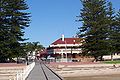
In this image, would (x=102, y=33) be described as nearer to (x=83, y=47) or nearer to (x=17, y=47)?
(x=83, y=47)

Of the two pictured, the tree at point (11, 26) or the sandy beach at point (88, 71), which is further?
the tree at point (11, 26)

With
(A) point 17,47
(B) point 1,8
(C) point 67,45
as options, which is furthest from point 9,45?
(C) point 67,45

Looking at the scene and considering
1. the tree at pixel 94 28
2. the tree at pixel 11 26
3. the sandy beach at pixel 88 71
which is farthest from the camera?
the tree at pixel 94 28

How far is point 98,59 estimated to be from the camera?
263 ft

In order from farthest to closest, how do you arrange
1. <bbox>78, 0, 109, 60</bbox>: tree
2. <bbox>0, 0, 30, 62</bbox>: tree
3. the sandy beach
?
<bbox>78, 0, 109, 60</bbox>: tree, <bbox>0, 0, 30, 62</bbox>: tree, the sandy beach

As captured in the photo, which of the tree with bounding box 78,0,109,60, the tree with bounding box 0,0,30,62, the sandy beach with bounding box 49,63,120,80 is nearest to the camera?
the sandy beach with bounding box 49,63,120,80

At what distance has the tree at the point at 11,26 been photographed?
64812 mm

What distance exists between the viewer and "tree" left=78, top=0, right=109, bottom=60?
246 feet

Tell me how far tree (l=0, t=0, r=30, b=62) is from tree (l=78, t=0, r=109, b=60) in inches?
552

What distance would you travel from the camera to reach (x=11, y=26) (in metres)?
67.1

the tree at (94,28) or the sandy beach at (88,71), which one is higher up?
the tree at (94,28)

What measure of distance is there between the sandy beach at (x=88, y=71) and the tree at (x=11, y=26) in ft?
35.7

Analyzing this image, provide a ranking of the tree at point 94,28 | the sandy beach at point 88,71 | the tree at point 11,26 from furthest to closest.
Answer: the tree at point 94,28 → the tree at point 11,26 → the sandy beach at point 88,71

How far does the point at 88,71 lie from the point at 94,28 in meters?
22.2
